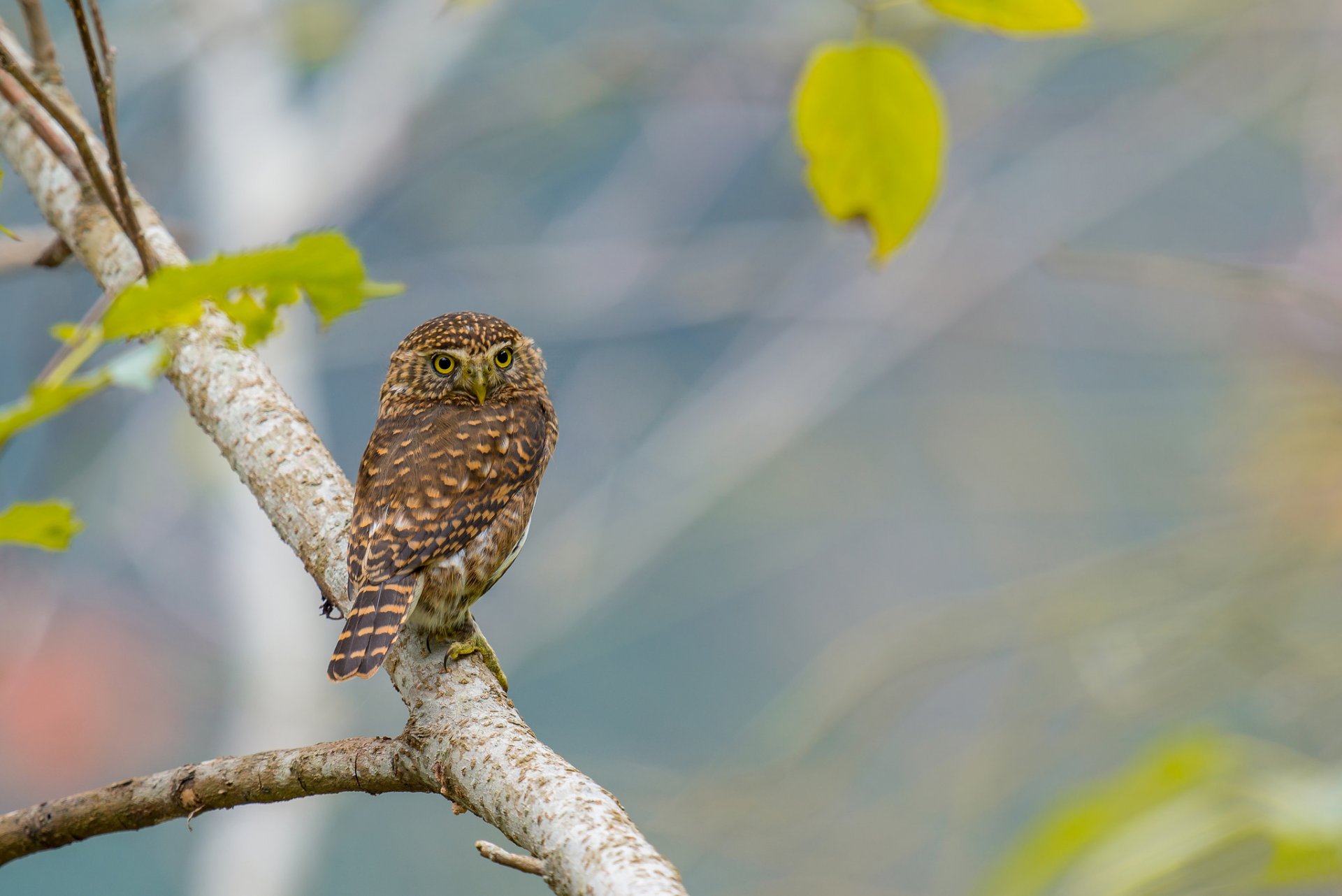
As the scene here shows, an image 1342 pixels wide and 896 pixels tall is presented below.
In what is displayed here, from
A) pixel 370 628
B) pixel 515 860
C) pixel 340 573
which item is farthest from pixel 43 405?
pixel 340 573

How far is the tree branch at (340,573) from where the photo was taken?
1179 mm

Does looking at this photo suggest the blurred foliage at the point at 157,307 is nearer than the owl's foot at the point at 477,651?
Yes

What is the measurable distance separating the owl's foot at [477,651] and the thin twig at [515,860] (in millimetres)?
643

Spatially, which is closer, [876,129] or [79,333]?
[876,129]

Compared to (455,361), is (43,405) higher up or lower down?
lower down

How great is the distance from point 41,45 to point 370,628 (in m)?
1.30

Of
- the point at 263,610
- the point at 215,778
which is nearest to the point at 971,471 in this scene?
the point at 263,610

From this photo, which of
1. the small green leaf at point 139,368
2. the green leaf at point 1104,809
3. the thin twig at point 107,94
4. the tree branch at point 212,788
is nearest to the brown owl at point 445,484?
the tree branch at point 212,788

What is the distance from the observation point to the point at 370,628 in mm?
1938

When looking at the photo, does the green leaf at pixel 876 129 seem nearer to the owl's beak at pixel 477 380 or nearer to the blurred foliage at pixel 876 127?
the blurred foliage at pixel 876 127

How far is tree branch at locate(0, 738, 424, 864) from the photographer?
1.59 m

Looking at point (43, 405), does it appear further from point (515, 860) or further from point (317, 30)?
point (317, 30)

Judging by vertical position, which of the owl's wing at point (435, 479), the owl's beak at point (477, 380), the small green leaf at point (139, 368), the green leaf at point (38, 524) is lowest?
the green leaf at point (38, 524)

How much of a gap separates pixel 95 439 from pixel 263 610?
5.01 feet
